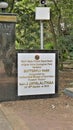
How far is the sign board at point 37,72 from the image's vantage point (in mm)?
9625

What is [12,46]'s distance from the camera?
9555 millimetres

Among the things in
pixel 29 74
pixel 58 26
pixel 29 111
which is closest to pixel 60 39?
pixel 58 26

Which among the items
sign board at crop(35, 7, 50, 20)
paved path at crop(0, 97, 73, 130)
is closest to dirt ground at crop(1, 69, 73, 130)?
paved path at crop(0, 97, 73, 130)

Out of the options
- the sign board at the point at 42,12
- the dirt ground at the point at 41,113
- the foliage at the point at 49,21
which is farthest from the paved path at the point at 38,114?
the foliage at the point at 49,21

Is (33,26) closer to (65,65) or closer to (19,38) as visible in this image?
(19,38)

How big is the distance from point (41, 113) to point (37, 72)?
6.13ft

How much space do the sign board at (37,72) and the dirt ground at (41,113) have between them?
304mm

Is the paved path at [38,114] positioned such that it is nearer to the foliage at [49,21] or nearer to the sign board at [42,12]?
the sign board at [42,12]

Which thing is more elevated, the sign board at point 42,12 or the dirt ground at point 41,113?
the sign board at point 42,12

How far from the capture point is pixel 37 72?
9789 mm

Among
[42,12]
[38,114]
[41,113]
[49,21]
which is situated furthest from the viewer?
[49,21]

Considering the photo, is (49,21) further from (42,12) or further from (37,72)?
(37,72)

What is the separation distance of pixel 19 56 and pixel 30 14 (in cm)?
840

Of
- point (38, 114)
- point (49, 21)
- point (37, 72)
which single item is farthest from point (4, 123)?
point (49, 21)
